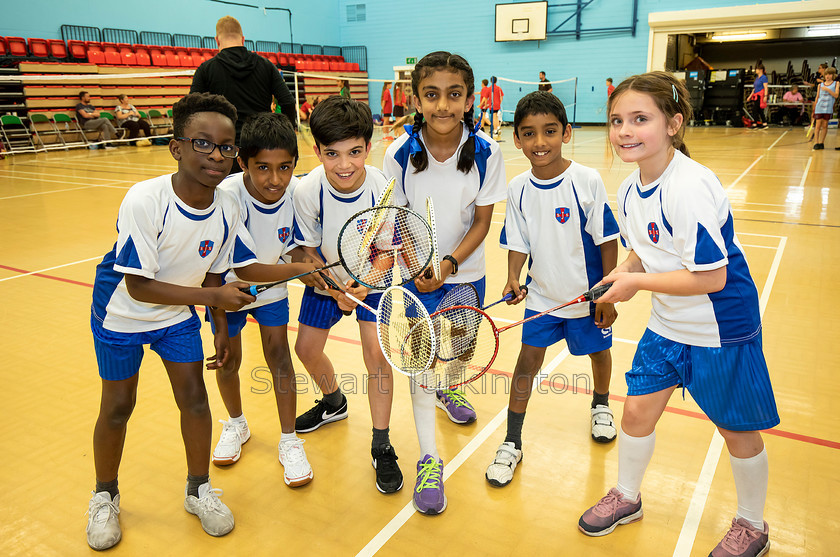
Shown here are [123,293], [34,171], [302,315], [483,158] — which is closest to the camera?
[123,293]

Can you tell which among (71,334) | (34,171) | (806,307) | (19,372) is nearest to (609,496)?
(806,307)

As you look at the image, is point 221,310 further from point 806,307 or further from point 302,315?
point 806,307

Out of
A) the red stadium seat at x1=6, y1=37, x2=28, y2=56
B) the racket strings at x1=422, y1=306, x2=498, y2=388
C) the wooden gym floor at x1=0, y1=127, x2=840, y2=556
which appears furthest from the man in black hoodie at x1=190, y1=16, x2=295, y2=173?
the red stadium seat at x1=6, y1=37, x2=28, y2=56

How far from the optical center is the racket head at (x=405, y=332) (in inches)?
93.7

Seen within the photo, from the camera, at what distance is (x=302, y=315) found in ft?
10.1

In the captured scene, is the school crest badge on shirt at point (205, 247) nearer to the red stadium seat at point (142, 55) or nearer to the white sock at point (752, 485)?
the white sock at point (752, 485)

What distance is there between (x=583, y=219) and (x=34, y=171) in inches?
576

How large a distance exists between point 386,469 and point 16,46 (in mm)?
21046

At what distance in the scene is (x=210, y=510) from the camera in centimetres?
246

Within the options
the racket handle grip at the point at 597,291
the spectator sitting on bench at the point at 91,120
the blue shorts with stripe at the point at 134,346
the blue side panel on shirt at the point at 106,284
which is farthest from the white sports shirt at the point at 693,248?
the spectator sitting on bench at the point at 91,120

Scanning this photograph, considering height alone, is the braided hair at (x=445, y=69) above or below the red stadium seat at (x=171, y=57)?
below

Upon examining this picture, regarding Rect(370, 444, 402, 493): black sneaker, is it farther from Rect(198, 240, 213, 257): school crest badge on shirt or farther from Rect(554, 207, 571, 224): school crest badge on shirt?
Rect(554, 207, 571, 224): school crest badge on shirt

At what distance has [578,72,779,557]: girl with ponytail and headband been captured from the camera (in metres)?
2.00

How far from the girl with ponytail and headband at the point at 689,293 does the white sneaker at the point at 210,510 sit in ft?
5.67
